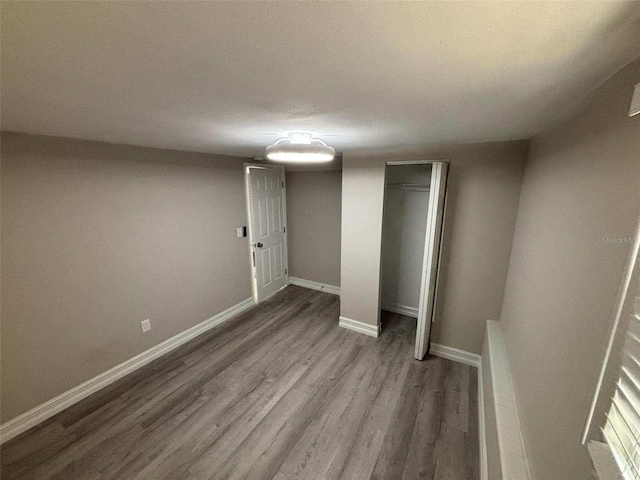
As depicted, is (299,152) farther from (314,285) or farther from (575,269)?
(314,285)

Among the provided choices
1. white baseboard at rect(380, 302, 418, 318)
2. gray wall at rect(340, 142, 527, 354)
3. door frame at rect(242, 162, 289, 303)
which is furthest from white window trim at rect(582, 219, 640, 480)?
door frame at rect(242, 162, 289, 303)

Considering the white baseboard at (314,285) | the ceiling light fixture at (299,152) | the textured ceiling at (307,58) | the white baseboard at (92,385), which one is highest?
the textured ceiling at (307,58)

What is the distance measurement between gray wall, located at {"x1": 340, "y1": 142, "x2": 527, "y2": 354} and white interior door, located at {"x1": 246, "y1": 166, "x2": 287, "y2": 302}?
1431 millimetres

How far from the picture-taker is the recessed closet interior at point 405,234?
3199 millimetres

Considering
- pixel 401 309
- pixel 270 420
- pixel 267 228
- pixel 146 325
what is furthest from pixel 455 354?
pixel 146 325

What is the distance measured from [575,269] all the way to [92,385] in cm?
343

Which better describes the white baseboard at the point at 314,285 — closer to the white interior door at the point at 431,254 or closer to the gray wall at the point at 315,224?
the gray wall at the point at 315,224

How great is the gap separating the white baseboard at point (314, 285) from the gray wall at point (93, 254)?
1.80m

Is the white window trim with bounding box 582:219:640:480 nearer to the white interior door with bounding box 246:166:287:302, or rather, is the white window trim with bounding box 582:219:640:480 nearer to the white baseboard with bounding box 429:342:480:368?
the white baseboard with bounding box 429:342:480:368

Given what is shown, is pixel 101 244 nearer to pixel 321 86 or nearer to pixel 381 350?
pixel 321 86

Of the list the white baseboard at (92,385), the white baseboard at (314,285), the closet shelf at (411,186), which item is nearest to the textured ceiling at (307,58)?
the closet shelf at (411,186)

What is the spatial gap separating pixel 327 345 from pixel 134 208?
8.06 ft

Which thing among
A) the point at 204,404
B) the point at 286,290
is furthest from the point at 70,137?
the point at 286,290

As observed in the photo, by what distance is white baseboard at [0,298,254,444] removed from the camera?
1.84m
